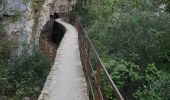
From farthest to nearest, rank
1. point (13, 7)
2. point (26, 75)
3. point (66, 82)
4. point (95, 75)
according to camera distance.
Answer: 1. point (13, 7)
2. point (26, 75)
3. point (66, 82)
4. point (95, 75)

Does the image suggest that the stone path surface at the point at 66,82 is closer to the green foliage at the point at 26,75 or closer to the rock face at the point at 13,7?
the green foliage at the point at 26,75

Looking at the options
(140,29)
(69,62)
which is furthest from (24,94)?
(140,29)

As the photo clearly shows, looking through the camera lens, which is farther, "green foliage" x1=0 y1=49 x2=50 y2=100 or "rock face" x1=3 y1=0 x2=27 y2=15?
"rock face" x1=3 y1=0 x2=27 y2=15

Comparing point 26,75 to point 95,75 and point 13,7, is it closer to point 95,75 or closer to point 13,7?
point 13,7

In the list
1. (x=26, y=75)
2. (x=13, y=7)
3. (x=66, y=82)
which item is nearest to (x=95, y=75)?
(x=66, y=82)

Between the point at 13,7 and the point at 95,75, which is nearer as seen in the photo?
the point at 95,75

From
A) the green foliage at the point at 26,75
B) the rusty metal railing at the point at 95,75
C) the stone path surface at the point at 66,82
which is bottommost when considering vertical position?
the green foliage at the point at 26,75

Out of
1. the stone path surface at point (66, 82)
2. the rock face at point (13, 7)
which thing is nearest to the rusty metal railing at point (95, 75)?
the stone path surface at point (66, 82)

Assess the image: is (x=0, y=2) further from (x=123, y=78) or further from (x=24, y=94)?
(x=123, y=78)

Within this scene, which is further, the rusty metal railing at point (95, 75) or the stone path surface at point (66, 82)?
the stone path surface at point (66, 82)

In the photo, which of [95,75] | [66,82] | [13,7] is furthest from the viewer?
[13,7]

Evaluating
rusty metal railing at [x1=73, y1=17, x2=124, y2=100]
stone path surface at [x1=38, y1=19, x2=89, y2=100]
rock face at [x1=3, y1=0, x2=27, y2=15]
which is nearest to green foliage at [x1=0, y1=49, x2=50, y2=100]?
stone path surface at [x1=38, y1=19, x2=89, y2=100]

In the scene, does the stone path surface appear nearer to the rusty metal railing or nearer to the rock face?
the rusty metal railing

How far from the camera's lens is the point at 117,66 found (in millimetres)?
11453
